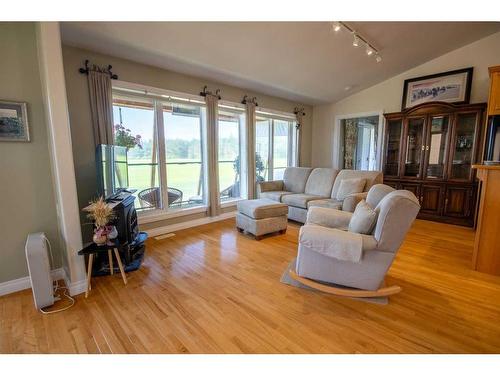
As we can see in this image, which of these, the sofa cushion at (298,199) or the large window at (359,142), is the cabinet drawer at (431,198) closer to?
the large window at (359,142)

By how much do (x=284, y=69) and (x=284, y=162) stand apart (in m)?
2.36

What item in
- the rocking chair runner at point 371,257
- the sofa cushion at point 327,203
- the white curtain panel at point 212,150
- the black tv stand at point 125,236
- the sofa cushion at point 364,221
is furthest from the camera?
the white curtain panel at point 212,150

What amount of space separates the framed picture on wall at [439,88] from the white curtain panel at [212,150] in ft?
11.5

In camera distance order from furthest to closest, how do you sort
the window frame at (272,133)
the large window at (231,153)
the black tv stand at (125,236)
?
the window frame at (272,133), the large window at (231,153), the black tv stand at (125,236)

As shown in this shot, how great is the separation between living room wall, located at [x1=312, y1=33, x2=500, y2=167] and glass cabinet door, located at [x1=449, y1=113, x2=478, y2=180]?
37 cm

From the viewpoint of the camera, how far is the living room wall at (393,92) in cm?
380

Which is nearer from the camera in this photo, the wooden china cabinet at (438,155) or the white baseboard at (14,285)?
the white baseboard at (14,285)

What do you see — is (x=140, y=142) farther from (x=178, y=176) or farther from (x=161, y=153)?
(x=178, y=176)

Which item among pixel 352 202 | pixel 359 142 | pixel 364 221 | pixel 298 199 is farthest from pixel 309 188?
pixel 359 142

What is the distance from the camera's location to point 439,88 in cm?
416

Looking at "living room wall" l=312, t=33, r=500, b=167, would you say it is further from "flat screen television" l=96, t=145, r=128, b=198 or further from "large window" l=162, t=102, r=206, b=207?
"flat screen television" l=96, t=145, r=128, b=198

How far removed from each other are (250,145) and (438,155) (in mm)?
3285

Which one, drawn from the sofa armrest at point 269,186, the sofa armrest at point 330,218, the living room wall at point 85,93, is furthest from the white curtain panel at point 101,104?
the sofa armrest at point 330,218
